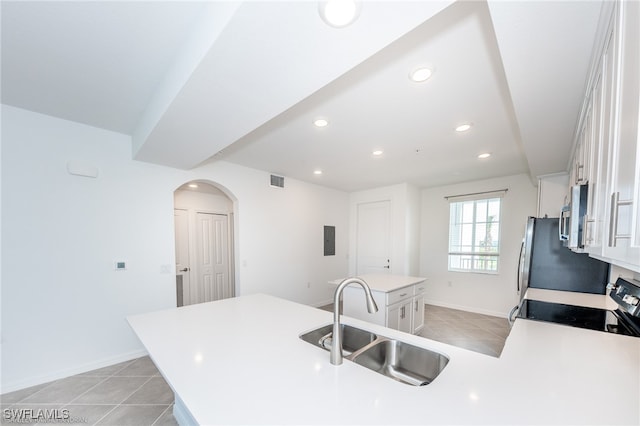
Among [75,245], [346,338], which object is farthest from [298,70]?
[75,245]

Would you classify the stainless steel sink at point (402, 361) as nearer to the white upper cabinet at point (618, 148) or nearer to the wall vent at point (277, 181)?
the white upper cabinet at point (618, 148)

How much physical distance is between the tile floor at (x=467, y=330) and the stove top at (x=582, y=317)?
1.45 metres

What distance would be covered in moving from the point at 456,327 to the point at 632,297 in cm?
279

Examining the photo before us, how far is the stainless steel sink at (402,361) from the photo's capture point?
122 cm

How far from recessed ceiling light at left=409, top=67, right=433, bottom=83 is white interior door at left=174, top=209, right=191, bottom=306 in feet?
13.7

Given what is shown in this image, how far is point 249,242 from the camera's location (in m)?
3.77

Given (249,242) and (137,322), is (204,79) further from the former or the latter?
(249,242)

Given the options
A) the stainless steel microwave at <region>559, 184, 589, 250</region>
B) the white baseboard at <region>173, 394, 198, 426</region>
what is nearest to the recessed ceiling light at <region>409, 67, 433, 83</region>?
the stainless steel microwave at <region>559, 184, 589, 250</region>

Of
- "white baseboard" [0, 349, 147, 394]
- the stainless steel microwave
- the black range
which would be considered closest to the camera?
the stainless steel microwave

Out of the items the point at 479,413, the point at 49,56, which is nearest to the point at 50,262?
the point at 49,56

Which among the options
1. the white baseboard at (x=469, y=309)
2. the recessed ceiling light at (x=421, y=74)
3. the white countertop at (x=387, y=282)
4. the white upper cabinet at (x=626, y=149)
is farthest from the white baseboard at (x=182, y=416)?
the white baseboard at (x=469, y=309)

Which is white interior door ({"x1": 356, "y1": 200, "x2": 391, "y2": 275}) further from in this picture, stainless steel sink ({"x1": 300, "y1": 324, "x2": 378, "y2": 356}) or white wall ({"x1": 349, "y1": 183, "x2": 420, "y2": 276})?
stainless steel sink ({"x1": 300, "y1": 324, "x2": 378, "y2": 356})

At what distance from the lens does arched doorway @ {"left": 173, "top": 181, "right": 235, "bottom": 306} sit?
4.30 m

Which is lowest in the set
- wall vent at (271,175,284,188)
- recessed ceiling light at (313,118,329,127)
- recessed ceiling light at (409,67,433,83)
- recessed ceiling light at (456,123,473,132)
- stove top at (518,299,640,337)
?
stove top at (518,299,640,337)
